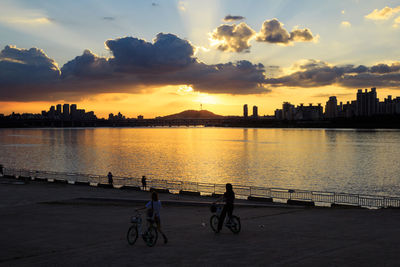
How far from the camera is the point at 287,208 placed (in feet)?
84.5

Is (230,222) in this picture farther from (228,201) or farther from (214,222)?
(228,201)

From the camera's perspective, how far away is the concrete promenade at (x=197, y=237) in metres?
13.3

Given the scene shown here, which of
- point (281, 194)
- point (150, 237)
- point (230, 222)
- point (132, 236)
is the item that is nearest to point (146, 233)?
point (150, 237)

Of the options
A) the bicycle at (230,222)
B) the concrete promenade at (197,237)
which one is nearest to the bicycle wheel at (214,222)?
the bicycle at (230,222)

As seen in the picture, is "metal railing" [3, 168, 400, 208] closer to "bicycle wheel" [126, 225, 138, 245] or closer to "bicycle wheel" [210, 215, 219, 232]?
"bicycle wheel" [210, 215, 219, 232]

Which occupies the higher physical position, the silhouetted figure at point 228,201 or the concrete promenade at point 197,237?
the silhouetted figure at point 228,201

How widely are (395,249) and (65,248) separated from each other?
1298 cm

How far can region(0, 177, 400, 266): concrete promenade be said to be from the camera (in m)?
13.3

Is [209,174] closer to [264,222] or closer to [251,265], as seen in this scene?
[264,222]

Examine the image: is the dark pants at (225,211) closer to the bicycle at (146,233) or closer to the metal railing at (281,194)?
the bicycle at (146,233)

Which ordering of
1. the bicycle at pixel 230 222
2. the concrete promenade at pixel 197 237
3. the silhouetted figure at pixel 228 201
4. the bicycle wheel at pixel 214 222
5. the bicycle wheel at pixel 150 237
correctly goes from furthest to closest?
the bicycle wheel at pixel 214 222
the bicycle at pixel 230 222
the silhouetted figure at pixel 228 201
the bicycle wheel at pixel 150 237
the concrete promenade at pixel 197 237

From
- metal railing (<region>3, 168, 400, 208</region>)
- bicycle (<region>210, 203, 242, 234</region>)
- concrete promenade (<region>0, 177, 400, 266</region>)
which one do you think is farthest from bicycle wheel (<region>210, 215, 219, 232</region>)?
metal railing (<region>3, 168, 400, 208</region>)

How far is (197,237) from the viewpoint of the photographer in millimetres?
16719

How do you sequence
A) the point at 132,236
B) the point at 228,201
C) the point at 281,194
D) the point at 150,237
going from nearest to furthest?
the point at 150,237
the point at 132,236
the point at 228,201
the point at 281,194
